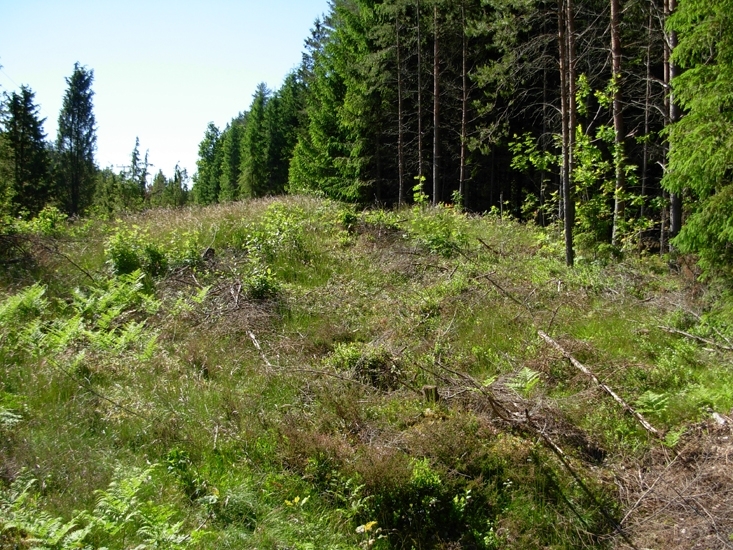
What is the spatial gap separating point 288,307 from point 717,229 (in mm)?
5948

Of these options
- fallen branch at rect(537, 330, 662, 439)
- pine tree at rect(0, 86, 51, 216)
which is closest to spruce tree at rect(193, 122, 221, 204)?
pine tree at rect(0, 86, 51, 216)

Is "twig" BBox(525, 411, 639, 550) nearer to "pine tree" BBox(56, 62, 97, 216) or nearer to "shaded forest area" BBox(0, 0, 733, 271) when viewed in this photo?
"shaded forest area" BBox(0, 0, 733, 271)

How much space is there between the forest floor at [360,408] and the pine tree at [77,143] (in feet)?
129

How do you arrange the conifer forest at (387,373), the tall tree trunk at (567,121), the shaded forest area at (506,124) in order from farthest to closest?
the tall tree trunk at (567,121), the shaded forest area at (506,124), the conifer forest at (387,373)

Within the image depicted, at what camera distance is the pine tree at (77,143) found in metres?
43.4

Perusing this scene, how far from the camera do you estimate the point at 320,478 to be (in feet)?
14.6

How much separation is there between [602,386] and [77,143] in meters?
49.0

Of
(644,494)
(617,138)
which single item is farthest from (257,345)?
(617,138)

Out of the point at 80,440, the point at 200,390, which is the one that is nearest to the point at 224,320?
the point at 200,390

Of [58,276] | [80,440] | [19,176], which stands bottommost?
[80,440]

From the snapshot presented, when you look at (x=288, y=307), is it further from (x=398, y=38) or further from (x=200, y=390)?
(x=398, y=38)

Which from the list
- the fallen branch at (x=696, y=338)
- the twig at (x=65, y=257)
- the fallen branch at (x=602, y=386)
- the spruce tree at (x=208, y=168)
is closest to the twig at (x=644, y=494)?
the fallen branch at (x=602, y=386)

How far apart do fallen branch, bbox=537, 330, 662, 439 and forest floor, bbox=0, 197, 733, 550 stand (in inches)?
1.0

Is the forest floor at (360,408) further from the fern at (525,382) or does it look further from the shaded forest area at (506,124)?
the shaded forest area at (506,124)
